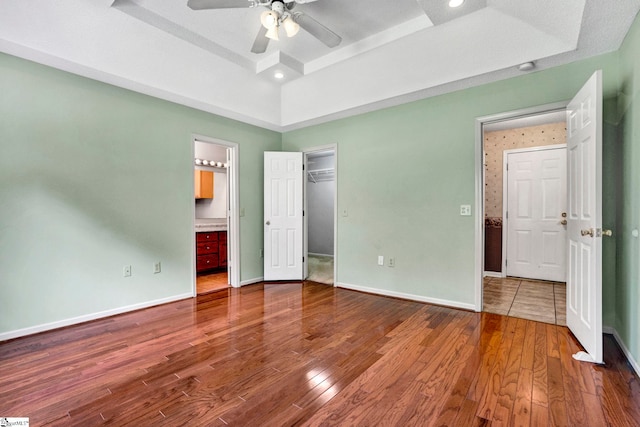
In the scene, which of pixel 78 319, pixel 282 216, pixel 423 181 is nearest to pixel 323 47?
pixel 423 181

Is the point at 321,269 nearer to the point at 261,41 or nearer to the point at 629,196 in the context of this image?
the point at 261,41

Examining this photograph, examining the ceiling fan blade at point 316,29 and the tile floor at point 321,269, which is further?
the tile floor at point 321,269

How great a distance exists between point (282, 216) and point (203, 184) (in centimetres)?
201

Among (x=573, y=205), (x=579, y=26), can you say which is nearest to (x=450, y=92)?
(x=579, y=26)

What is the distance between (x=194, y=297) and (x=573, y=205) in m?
4.32

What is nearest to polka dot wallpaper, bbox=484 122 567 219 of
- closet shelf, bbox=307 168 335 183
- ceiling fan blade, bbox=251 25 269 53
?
closet shelf, bbox=307 168 335 183

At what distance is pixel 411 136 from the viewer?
3.78 meters

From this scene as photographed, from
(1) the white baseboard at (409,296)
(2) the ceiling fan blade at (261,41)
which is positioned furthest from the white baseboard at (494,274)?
(2) the ceiling fan blade at (261,41)

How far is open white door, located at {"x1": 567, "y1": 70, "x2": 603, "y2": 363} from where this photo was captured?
6.98ft

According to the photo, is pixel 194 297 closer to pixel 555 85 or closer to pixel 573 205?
pixel 573 205

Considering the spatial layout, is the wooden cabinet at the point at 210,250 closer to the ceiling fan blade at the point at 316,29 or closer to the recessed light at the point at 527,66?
the ceiling fan blade at the point at 316,29

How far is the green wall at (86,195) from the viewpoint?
2637mm

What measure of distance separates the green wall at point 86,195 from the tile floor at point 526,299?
3.99 m

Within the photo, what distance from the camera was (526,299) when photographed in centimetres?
377
